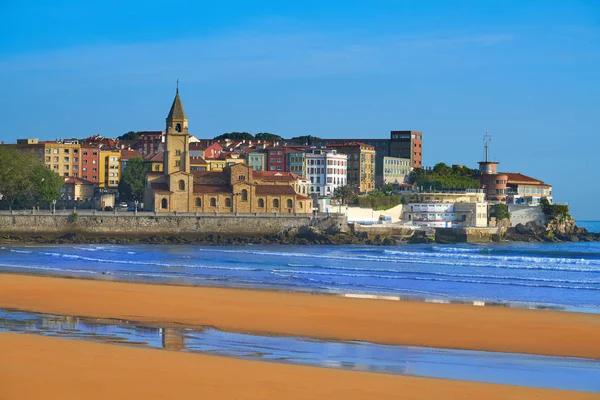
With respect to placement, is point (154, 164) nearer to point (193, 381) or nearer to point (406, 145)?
point (406, 145)

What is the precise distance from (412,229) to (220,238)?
18.0 metres

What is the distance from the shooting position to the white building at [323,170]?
10356 centimetres

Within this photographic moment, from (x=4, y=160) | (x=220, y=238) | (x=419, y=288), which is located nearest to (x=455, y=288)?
(x=419, y=288)

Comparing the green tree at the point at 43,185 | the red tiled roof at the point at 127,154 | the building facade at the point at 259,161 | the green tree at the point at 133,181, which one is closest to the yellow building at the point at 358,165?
the building facade at the point at 259,161

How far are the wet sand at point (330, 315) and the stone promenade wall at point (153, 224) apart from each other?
36776 millimetres

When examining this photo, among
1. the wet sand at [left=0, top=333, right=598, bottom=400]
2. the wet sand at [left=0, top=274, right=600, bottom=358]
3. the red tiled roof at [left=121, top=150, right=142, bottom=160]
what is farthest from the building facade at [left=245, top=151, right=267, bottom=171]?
the wet sand at [left=0, top=333, right=598, bottom=400]

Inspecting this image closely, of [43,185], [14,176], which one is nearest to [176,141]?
[43,185]

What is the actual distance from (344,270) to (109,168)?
7782 cm

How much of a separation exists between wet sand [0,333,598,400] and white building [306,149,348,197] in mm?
86025

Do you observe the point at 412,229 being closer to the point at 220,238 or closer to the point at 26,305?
the point at 220,238

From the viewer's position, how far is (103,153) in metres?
116

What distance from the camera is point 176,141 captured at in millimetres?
79625

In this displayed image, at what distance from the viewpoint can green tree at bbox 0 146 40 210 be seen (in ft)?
250

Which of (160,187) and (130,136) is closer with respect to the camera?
(160,187)
